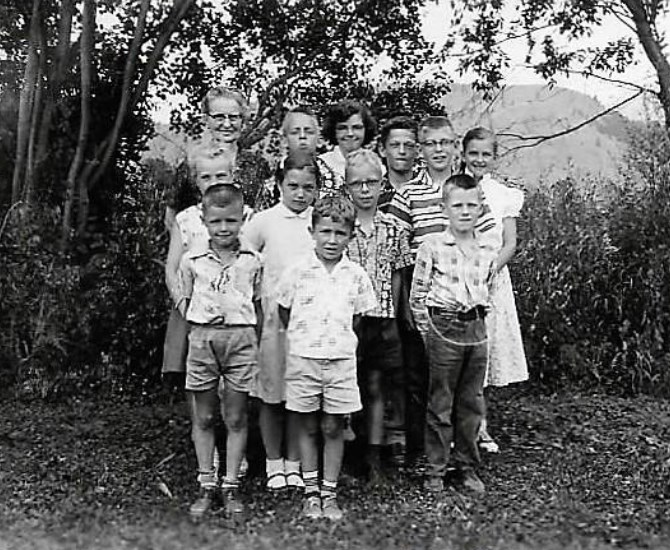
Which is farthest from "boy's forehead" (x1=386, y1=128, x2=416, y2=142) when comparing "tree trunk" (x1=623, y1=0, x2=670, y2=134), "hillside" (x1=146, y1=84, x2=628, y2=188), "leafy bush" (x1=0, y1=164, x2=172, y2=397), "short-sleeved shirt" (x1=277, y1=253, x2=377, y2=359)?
"tree trunk" (x1=623, y1=0, x2=670, y2=134)

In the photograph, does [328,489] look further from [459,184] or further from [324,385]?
[459,184]

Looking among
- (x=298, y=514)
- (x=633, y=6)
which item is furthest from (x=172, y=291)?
(x=633, y=6)

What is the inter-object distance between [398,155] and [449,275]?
734 mm

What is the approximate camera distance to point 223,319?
5023 millimetres

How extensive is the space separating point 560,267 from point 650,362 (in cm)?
96

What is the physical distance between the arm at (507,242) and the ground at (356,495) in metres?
1.11

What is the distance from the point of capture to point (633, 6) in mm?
9648

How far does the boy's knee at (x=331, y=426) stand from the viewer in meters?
5.10

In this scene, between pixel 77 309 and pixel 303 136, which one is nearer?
pixel 303 136

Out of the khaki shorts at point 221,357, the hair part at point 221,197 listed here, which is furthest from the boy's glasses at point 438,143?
the khaki shorts at point 221,357

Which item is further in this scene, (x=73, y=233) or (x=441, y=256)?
(x=73, y=233)

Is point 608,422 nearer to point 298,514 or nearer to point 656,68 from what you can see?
point 298,514

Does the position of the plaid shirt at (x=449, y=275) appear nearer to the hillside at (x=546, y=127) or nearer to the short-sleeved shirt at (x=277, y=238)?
the short-sleeved shirt at (x=277, y=238)

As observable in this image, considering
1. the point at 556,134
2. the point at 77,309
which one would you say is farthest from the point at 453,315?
the point at 556,134
